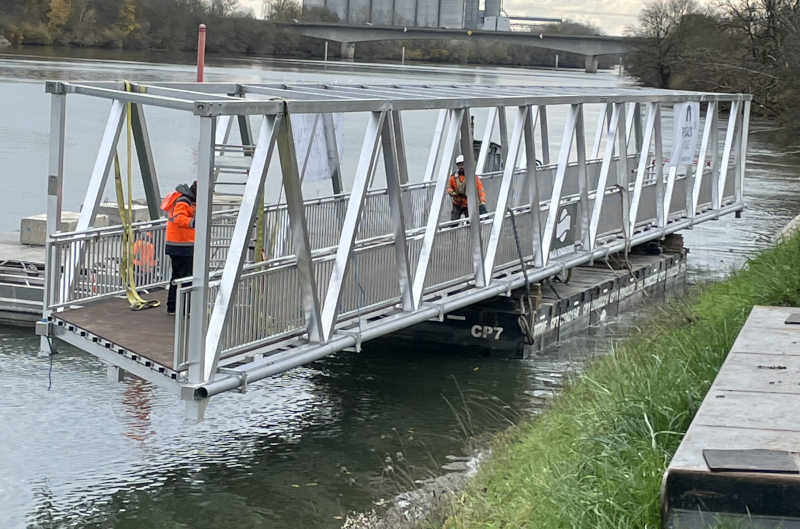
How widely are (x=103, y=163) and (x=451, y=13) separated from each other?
168605mm

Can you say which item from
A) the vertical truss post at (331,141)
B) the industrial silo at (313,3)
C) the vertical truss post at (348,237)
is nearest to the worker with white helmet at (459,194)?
the vertical truss post at (331,141)

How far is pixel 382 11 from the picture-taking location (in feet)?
554

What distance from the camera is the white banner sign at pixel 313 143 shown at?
13.4 meters

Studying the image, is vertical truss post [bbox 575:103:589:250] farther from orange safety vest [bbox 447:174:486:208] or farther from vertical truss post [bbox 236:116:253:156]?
vertical truss post [bbox 236:116:253:156]

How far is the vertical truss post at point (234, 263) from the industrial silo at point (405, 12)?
6307 inches

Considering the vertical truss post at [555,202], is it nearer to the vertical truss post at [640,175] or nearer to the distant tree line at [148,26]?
the vertical truss post at [640,175]

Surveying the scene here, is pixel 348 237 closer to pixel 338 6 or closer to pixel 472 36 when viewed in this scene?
pixel 472 36

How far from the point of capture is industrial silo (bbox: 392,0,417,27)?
169000mm

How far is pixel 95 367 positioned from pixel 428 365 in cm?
426

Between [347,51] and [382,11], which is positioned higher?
[382,11]

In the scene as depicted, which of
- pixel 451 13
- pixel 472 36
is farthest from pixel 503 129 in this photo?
pixel 451 13

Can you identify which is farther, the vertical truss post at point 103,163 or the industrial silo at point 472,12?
the industrial silo at point 472,12

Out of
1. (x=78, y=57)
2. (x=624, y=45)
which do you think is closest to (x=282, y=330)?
(x=78, y=57)

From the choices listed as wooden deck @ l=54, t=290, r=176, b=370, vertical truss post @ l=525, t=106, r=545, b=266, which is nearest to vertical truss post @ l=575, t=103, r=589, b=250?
vertical truss post @ l=525, t=106, r=545, b=266
